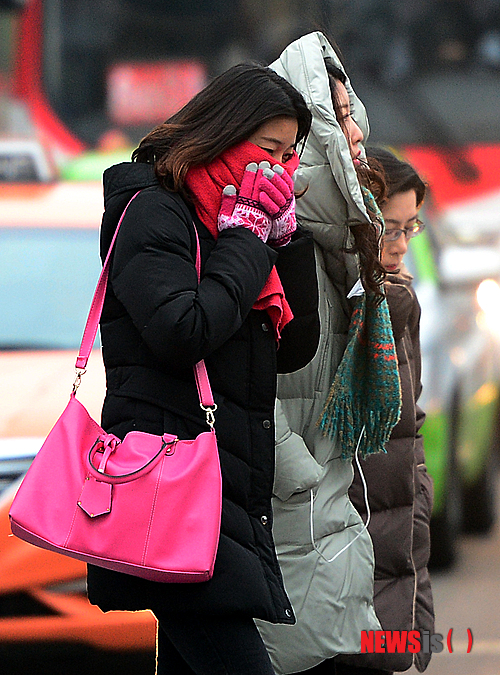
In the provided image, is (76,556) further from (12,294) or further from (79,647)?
(12,294)

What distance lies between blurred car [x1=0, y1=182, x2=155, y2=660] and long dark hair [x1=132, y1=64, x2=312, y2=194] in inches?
59.8

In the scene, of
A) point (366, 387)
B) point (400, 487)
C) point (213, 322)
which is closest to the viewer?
point (213, 322)

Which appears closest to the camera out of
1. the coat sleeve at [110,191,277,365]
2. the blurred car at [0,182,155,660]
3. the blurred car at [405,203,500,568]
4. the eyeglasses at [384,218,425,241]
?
the coat sleeve at [110,191,277,365]

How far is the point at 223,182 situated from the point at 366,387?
65 cm

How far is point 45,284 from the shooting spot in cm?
438

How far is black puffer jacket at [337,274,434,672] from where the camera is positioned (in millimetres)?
2656

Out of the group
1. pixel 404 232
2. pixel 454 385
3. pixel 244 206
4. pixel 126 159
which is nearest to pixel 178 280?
pixel 244 206

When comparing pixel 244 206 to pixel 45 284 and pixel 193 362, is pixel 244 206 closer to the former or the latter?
pixel 193 362

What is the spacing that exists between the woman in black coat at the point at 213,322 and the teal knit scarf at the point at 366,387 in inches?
12.9

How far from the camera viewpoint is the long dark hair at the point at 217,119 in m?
2.00

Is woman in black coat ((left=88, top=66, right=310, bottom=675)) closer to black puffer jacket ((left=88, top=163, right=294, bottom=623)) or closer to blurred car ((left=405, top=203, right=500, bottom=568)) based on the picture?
black puffer jacket ((left=88, top=163, right=294, bottom=623))

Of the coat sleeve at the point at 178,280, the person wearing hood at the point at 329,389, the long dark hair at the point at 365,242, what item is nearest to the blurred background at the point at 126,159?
the long dark hair at the point at 365,242

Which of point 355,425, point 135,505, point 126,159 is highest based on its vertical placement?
point 126,159

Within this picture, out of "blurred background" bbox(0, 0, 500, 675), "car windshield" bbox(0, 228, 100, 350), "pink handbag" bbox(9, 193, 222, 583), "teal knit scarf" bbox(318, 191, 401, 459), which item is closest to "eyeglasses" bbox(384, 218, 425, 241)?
"teal knit scarf" bbox(318, 191, 401, 459)
